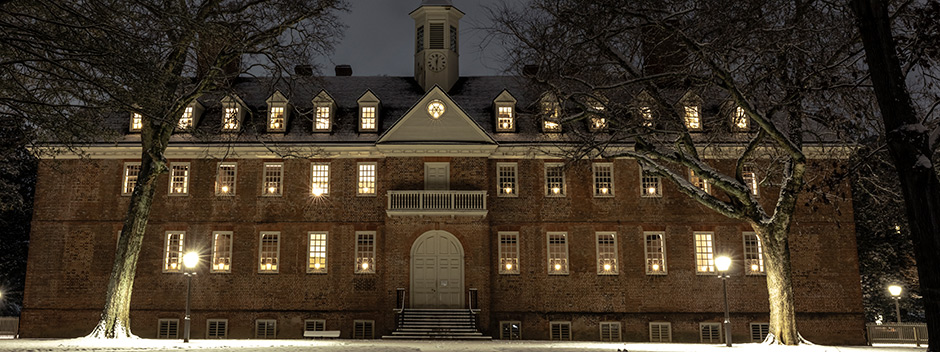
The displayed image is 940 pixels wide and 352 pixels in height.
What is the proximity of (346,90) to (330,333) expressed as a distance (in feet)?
36.7

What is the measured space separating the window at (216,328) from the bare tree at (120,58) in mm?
6871

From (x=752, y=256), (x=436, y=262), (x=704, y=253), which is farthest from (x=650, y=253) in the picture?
(x=436, y=262)

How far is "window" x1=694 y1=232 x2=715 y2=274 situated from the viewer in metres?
26.8

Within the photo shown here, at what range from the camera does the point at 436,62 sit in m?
30.9

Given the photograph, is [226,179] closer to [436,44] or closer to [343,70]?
[343,70]

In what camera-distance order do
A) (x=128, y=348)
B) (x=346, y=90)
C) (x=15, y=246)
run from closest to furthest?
(x=128, y=348)
(x=346, y=90)
(x=15, y=246)

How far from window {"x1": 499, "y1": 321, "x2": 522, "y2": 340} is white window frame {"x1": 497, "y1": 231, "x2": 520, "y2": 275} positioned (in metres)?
1.86

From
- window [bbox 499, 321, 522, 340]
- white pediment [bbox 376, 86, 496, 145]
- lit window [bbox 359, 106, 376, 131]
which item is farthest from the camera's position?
lit window [bbox 359, 106, 376, 131]

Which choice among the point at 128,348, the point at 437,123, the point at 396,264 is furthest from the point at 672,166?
the point at 128,348

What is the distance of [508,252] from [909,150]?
1883cm

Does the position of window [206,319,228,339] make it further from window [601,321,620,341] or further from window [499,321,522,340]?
window [601,321,620,341]

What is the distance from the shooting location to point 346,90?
3116 cm

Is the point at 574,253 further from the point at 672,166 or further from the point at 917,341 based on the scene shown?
the point at 917,341

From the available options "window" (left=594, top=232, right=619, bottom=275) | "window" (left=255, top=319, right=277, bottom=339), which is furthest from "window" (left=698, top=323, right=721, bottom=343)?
"window" (left=255, top=319, right=277, bottom=339)
